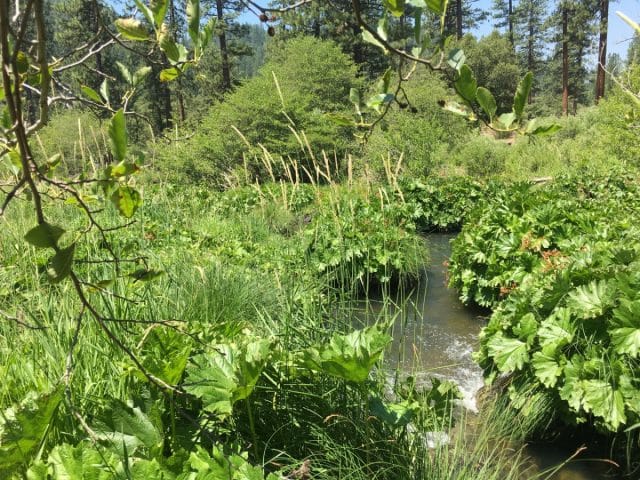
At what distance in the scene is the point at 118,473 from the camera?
140 cm

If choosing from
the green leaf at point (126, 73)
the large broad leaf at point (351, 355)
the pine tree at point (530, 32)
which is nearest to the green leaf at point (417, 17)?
the green leaf at point (126, 73)

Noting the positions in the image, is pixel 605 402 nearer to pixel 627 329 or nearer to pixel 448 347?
pixel 627 329

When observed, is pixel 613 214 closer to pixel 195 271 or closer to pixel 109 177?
pixel 195 271

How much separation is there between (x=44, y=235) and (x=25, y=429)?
104 cm

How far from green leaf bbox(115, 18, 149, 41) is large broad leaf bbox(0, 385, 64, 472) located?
100 cm

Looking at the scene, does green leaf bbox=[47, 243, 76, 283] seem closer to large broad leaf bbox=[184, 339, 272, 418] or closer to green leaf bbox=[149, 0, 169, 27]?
green leaf bbox=[149, 0, 169, 27]

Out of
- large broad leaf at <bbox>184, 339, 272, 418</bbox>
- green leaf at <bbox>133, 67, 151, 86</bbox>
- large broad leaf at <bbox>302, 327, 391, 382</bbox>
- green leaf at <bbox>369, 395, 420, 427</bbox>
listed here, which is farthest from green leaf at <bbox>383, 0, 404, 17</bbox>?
green leaf at <bbox>369, 395, 420, 427</bbox>

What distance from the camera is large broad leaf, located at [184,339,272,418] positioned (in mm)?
1580

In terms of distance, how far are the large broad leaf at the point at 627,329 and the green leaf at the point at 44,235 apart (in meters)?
2.97

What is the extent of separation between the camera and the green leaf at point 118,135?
2.12ft

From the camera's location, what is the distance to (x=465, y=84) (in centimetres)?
68

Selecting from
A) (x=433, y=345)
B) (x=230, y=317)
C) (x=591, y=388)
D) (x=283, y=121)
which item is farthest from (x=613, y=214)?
(x=283, y=121)

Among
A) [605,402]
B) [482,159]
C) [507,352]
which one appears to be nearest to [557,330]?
[507,352]

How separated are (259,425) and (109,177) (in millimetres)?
1575
